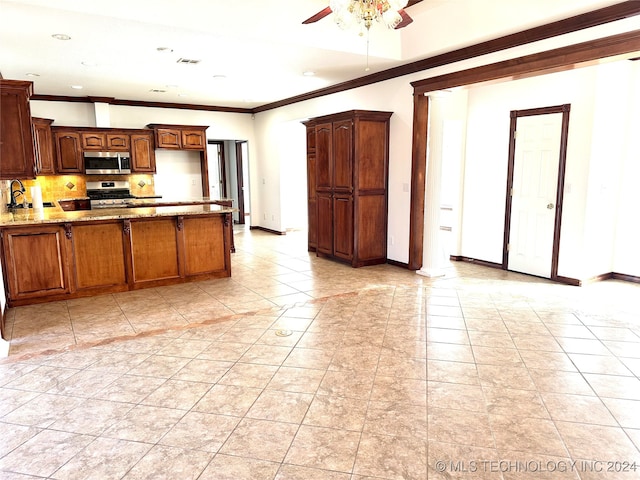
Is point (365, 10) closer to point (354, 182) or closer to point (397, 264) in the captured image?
point (354, 182)

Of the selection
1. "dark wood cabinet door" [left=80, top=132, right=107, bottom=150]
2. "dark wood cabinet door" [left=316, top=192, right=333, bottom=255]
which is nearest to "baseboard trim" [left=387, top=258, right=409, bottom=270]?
"dark wood cabinet door" [left=316, top=192, right=333, bottom=255]

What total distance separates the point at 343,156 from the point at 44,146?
5.15 metres

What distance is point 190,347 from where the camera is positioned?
342 cm

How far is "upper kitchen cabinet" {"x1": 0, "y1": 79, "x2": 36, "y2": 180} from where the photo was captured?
396cm

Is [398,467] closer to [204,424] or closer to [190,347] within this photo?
[204,424]

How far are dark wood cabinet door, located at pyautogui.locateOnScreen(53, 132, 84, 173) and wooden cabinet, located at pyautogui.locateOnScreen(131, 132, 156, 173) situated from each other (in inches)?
34.6

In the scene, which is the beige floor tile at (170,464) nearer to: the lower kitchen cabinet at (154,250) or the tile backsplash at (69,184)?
the lower kitchen cabinet at (154,250)

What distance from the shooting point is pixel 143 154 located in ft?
26.8

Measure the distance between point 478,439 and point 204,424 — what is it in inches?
58.2

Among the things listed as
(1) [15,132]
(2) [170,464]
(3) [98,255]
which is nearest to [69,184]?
(3) [98,255]

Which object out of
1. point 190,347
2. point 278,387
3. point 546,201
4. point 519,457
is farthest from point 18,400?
point 546,201

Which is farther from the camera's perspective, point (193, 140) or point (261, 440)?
point (193, 140)

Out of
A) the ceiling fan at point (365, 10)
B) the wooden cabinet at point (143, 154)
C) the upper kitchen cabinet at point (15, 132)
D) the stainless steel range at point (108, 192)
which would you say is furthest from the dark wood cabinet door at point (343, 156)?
the stainless steel range at point (108, 192)

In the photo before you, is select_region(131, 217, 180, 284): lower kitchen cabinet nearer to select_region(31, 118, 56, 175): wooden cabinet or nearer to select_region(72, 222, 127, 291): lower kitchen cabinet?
select_region(72, 222, 127, 291): lower kitchen cabinet
